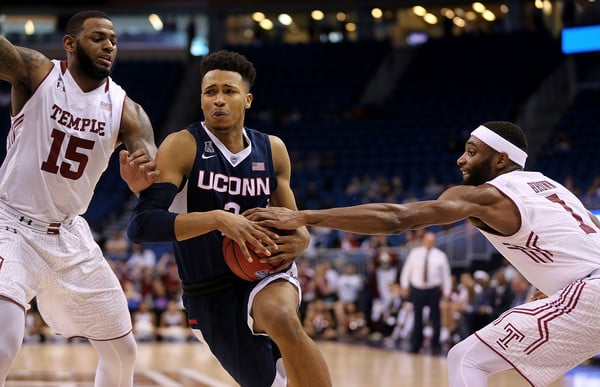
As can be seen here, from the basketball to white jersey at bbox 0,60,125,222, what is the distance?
937 millimetres

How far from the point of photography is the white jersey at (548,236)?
493 cm

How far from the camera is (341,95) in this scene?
1033 inches

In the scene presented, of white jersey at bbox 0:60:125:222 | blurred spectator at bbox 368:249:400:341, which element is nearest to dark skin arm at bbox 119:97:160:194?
white jersey at bbox 0:60:125:222

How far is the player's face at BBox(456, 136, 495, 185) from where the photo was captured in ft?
17.1

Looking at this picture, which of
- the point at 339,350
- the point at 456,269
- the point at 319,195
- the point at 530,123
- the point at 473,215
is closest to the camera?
the point at 473,215

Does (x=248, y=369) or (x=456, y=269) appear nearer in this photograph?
(x=248, y=369)

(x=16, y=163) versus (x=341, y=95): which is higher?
(x=341, y=95)

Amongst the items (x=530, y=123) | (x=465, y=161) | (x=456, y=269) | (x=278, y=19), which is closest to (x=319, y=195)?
(x=456, y=269)

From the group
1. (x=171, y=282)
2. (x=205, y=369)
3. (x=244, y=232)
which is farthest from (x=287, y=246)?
(x=171, y=282)

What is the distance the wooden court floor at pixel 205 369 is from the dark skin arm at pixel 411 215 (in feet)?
15.5

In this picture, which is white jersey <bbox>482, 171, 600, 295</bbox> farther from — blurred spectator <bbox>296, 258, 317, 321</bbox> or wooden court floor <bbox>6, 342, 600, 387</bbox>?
blurred spectator <bbox>296, 258, 317, 321</bbox>

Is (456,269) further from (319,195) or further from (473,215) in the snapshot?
(473,215)

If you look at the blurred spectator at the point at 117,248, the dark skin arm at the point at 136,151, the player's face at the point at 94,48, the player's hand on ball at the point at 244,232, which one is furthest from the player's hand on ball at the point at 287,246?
the blurred spectator at the point at 117,248

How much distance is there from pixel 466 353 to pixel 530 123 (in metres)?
19.2
